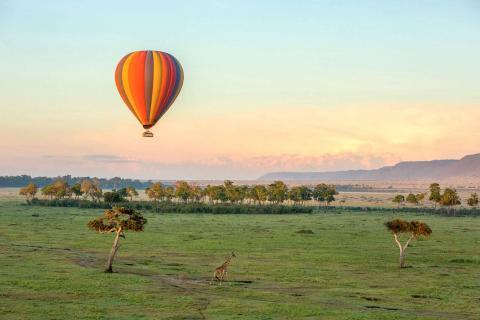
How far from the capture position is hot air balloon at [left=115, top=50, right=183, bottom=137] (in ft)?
181

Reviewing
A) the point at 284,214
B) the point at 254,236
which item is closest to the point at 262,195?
the point at 284,214

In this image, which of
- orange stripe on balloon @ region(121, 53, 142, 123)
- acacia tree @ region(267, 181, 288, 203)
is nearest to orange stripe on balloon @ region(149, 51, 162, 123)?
orange stripe on balloon @ region(121, 53, 142, 123)

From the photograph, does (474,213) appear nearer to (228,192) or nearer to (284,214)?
(284,214)

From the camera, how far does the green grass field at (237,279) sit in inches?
1131

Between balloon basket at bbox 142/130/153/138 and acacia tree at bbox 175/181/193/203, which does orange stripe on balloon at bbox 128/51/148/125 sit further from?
acacia tree at bbox 175/181/193/203

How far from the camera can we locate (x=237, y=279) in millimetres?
37938

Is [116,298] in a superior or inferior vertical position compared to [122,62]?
inferior

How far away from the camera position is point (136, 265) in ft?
144

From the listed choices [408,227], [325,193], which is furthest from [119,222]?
[325,193]

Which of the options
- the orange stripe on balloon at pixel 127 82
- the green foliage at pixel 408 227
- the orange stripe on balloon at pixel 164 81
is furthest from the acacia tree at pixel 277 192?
the green foliage at pixel 408 227

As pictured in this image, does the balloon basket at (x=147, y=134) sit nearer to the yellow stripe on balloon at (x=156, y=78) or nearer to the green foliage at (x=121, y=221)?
the yellow stripe on balloon at (x=156, y=78)

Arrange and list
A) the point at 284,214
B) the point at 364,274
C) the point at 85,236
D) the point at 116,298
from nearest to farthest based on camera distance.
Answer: the point at 116,298 → the point at 364,274 → the point at 85,236 → the point at 284,214

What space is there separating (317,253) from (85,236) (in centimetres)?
2572

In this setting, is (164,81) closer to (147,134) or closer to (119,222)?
(147,134)
